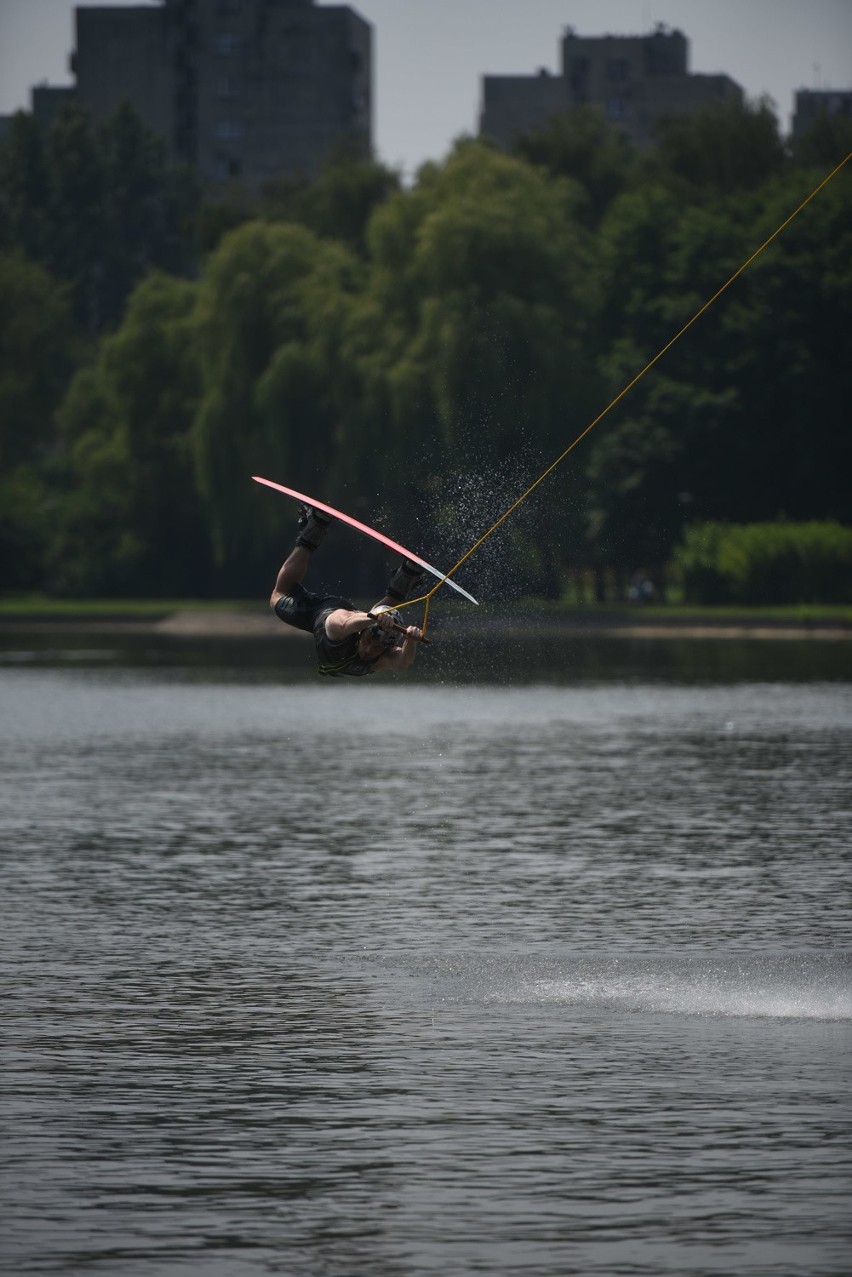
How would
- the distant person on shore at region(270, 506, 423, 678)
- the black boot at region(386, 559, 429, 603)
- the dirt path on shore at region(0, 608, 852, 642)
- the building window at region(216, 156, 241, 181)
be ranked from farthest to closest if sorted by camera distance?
the building window at region(216, 156, 241, 181)
the dirt path on shore at region(0, 608, 852, 642)
the black boot at region(386, 559, 429, 603)
the distant person on shore at region(270, 506, 423, 678)

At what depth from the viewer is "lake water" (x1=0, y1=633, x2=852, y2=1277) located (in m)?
9.38

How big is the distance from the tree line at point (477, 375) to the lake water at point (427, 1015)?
31168mm

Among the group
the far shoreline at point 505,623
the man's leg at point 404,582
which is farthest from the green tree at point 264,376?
the man's leg at point 404,582

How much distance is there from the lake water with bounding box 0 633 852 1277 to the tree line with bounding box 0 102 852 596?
31168mm

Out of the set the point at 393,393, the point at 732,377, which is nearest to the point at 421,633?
the point at 393,393

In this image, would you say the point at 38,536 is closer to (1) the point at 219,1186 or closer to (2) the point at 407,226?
(2) the point at 407,226

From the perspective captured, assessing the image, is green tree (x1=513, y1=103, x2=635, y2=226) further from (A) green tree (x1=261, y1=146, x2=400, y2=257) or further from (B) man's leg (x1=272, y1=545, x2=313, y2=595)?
(B) man's leg (x1=272, y1=545, x2=313, y2=595)

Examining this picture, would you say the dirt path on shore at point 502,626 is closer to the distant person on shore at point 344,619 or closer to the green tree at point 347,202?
the green tree at point 347,202

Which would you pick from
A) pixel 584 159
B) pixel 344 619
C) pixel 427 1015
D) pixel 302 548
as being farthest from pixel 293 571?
pixel 584 159

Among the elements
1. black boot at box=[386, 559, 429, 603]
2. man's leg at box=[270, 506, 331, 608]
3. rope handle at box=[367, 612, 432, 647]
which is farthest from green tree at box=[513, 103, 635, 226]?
rope handle at box=[367, 612, 432, 647]

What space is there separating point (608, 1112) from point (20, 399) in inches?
4898

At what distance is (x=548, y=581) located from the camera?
77250 millimetres

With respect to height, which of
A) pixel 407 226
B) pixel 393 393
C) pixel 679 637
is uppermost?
pixel 407 226

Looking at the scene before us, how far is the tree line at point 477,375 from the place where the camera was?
78.6 m
